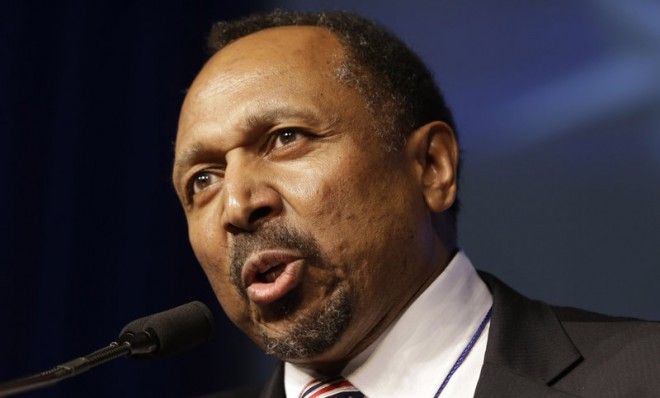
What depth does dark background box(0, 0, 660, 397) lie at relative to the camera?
8.35 feet

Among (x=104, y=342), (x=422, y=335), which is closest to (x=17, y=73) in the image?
(x=104, y=342)

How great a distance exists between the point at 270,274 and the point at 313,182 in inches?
7.0

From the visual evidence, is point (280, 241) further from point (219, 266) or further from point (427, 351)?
point (427, 351)

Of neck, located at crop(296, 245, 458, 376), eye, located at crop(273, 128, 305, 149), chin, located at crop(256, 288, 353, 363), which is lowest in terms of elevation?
neck, located at crop(296, 245, 458, 376)

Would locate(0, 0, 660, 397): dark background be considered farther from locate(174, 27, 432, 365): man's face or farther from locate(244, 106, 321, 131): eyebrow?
locate(244, 106, 321, 131): eyebrow

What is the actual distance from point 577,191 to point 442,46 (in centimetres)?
56

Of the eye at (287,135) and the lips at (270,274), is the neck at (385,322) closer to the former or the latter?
the lips at (270,274)

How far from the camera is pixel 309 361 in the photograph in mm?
1962

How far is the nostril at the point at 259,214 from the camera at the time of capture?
73.3 inches

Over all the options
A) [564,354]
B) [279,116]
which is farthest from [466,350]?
[279,116]

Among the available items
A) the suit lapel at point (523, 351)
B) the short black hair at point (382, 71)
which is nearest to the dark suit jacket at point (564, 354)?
the suit lapel at point (523, 351)

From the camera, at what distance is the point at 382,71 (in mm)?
2104

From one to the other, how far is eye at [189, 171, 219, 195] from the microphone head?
32 cm

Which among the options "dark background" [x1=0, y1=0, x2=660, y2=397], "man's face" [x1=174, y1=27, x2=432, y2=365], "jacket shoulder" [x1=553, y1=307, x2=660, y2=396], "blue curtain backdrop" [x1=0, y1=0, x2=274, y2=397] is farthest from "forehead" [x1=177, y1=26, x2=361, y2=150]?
"blue curtain backdrop" [x1=0, y1=0, x2=274, y2=397]
